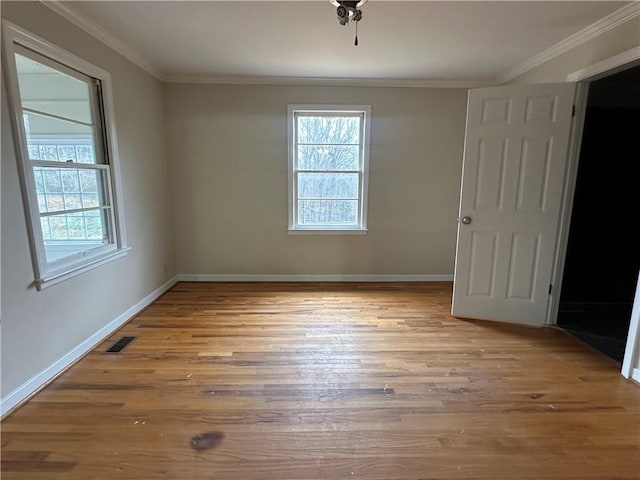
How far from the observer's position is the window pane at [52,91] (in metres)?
2.00

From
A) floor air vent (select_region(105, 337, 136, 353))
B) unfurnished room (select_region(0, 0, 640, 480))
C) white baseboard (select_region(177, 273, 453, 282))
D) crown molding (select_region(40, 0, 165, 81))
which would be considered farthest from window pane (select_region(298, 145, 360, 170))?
floor air vent (select_region(105, 337, 136, 353))

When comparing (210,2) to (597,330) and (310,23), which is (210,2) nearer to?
(310,23)

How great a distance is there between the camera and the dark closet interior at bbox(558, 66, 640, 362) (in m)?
2.98

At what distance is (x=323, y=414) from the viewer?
1826 millimetres

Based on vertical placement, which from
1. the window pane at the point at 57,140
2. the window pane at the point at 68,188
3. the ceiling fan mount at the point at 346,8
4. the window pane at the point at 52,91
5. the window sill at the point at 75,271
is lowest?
the window sill at the point at 75,271

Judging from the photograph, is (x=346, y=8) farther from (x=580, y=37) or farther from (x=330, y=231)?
(x=330, y=231)

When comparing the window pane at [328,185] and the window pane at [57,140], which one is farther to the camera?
the window pane at [328,185]

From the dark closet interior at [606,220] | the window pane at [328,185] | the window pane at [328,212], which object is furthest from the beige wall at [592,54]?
the window pane at [328,212]

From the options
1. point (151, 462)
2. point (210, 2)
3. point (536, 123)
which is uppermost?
point (210, 2)

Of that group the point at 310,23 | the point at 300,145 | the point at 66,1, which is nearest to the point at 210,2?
the point at 310,23

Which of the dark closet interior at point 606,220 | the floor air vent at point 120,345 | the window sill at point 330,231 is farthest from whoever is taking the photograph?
the window sill at point 330,231

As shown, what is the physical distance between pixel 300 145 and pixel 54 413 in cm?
331

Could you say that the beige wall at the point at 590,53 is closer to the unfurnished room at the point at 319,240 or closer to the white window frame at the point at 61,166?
the unfurnished room at the point at 319,240

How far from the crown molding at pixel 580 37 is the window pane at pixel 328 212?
2.22 meters
